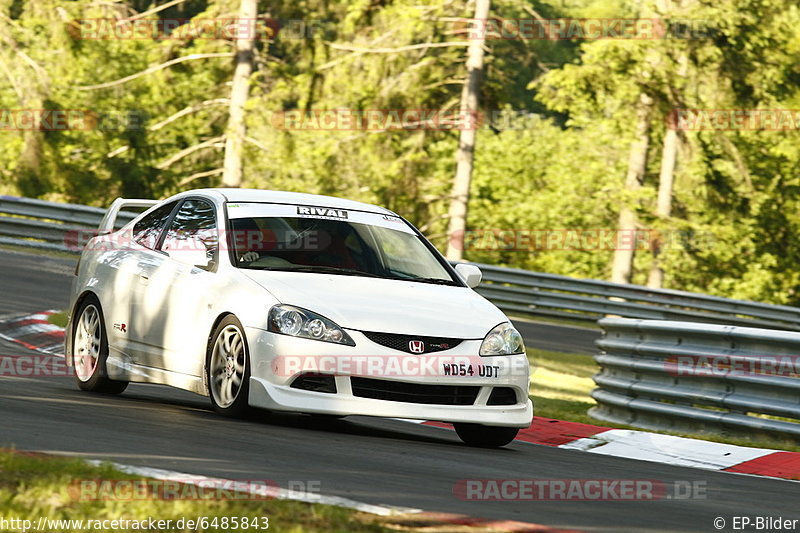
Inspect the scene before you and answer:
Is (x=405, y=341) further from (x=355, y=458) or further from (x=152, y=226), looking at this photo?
(x=152, y=226)

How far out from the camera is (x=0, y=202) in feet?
79.8

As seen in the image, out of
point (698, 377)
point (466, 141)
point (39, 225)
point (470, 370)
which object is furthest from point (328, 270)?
point (466, 141)

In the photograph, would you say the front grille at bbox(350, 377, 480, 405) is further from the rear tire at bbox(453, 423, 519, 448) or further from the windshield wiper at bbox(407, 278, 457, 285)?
the windshield wiper at bbox(407, 278, 457, 285)

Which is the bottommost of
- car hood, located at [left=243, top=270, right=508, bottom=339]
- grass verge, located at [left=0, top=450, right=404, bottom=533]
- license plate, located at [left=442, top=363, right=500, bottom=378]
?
grass verge, located at [left=0, top=450, right=404, bottom=533]

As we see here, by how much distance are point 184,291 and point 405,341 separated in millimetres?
1717

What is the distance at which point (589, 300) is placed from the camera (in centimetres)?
2695

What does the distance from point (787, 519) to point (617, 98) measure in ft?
87.8

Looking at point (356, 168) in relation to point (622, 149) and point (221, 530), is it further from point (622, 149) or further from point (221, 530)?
point (221, 530)

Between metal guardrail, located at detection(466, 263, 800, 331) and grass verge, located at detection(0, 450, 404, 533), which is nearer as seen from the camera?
grass verge, located at detection(0, 450, 404, 533)

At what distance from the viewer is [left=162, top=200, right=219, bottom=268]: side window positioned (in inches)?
365

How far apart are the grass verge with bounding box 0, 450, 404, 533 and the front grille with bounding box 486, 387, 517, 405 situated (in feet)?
10.9

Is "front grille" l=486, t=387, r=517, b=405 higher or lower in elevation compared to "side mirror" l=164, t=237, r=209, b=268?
lower

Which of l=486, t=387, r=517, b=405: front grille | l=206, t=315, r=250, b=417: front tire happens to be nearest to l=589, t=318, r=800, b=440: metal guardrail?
l=486, t=387, r=517, b=405: front grille

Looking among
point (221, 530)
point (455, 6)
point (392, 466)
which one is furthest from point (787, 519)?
point (455, 6)
